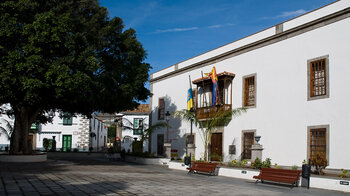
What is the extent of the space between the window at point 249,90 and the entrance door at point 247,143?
1.72m

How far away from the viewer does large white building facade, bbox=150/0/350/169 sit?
1652 centimetres

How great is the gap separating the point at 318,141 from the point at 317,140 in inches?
2.7

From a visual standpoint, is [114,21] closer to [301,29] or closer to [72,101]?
[72,101]

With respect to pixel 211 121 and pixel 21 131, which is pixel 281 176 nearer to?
pixel 211 121

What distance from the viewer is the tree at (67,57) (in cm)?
1772

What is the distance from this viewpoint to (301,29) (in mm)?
18516

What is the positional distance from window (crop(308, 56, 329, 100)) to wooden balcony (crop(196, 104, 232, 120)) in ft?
18.5

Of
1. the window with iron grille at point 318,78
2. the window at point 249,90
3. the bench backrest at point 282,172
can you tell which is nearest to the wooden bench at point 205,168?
the bench backrest at point 282,172

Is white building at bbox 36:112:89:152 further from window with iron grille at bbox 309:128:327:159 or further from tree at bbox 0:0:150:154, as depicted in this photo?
window with iron grille at bbox 309:128:327:159

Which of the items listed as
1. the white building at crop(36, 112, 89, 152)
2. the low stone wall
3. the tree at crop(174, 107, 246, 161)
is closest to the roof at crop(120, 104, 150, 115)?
the white building at crop(36, 112, 89, 152)

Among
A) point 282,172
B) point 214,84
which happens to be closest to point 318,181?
point 282,172

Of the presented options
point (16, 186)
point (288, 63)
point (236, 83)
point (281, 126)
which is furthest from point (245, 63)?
point (16, 186)

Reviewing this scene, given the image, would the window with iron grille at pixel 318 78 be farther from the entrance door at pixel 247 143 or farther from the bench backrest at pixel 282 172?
the bench backrest at pixel 282 172

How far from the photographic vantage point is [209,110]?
23156mm
